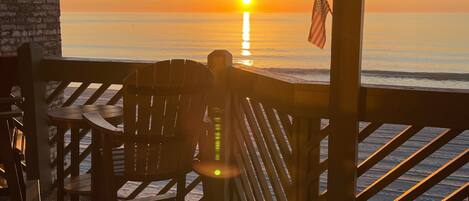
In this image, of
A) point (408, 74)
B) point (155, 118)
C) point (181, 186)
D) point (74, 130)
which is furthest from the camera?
point (408, 74)

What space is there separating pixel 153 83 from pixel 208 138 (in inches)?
21.8

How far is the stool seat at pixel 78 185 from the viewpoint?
3693 millimetres

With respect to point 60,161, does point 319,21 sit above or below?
above

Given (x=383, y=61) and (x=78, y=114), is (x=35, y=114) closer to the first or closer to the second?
(x=78, y=114)

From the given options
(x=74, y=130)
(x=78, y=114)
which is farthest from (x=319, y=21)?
(x=74, y=130)

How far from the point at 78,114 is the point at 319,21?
Result: 157 cm

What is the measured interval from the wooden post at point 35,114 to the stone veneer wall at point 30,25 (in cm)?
239

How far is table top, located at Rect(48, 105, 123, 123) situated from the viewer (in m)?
3.35

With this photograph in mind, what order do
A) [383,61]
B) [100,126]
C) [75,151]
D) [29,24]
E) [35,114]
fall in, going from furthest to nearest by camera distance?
1. [383,61]
2. [29,24]
3. [35,114]
4. [75,151]
5. [100,126]

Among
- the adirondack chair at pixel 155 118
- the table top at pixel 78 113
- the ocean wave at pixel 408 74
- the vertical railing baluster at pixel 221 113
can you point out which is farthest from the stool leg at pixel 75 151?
the ocean wave at pixel 408 74

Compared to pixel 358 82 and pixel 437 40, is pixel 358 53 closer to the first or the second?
pixel 358 82

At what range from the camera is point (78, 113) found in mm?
3488

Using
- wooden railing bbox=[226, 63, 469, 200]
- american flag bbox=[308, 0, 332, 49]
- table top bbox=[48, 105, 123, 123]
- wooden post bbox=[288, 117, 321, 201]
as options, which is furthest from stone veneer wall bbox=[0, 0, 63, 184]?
wooden post bbox=[288, 117, 321, 201]

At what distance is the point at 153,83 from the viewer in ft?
9.99
